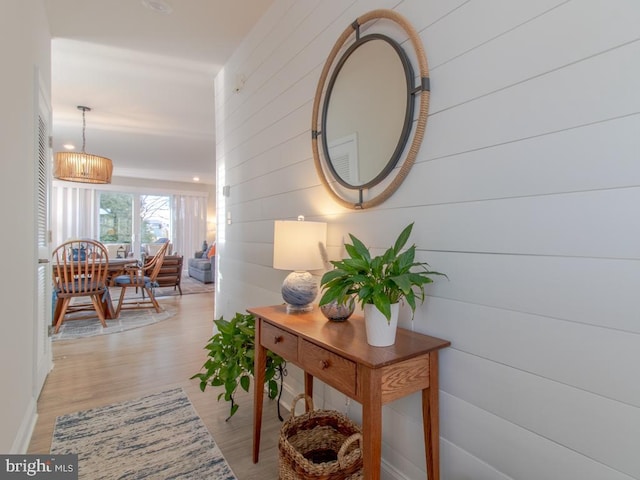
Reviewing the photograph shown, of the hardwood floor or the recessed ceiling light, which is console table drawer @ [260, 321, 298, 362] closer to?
the hardwood floor

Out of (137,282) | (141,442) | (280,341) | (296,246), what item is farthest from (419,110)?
(137,282)

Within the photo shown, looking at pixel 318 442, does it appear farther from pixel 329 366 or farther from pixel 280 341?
pixel 329 366

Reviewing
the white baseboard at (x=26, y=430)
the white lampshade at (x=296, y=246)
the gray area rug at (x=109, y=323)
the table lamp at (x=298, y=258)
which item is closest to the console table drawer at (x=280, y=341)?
the table lamp at (x=298, y=258)

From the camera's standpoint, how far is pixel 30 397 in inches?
74.0

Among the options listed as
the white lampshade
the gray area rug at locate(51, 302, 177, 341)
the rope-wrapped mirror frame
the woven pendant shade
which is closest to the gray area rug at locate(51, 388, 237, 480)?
the white lampshade

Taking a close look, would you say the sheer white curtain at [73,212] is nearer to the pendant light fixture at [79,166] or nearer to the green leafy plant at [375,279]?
the pendant light fixture at [79,166]

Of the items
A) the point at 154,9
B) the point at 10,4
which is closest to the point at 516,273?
the point at 10,4

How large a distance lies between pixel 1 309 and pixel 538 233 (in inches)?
76.1

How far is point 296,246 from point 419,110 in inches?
31.0

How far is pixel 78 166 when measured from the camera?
4102 mm

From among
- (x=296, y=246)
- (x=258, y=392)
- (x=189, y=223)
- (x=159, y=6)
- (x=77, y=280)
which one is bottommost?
(x=258, y=392)

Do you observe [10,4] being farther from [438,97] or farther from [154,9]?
[438,97]

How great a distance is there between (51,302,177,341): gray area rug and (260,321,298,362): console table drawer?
9.81 ft

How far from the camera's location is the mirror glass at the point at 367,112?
1337mm
